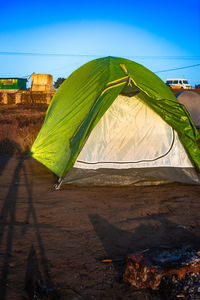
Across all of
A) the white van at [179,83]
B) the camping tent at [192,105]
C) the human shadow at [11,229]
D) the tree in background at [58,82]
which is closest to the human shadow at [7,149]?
the human shadow at [11,229]

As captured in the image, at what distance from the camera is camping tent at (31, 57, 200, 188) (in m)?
5.95

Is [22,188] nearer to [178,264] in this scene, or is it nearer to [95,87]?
[95,87]

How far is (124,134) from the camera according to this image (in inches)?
261

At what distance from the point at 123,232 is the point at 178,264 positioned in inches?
51.6

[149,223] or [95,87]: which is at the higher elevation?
[95,87]

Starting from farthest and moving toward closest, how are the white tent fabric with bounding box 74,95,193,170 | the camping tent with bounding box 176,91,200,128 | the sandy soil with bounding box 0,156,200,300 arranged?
the camping tent with bounding box 176,91,200,128 < the white tent fabric with bounding box 74,95,193,170 < the sandy soil with bounding box 0,156,200,300

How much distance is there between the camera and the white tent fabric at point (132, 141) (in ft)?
20.8

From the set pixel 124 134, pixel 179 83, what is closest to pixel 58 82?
pixel 179 83

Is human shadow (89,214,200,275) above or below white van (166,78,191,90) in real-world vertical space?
below

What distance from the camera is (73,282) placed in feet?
9.50

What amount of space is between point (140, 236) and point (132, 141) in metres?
2.93

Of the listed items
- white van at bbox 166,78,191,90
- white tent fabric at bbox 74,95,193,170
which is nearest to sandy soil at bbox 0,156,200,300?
white tent fabric at bbox 74,95,193,170

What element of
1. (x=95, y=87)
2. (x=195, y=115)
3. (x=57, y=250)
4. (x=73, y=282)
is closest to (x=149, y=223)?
(x=57, y=250)

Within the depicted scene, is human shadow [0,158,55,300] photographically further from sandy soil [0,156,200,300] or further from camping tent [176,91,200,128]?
camping tent [176,91,200,128]
